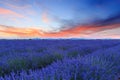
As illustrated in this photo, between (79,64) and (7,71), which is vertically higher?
(79,64)

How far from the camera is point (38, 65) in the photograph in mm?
5238

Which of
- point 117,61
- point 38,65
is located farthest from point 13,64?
point 117,61

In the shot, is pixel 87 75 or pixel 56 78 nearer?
pixel 56 78

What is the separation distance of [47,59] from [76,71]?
299cm

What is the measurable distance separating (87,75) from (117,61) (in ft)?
7.28

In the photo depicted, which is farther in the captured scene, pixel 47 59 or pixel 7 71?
pixel 47 59

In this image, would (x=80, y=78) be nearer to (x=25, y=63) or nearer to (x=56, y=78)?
(x=56, y=78)

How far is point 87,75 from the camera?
2715mm

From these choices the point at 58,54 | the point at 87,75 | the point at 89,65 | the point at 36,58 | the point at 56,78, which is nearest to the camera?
the point at 56,78

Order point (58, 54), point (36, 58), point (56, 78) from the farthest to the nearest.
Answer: point (58, 54) → point (36, 58) → point (56, 78)

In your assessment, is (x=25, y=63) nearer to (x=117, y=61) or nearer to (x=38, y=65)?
(x=38, y=65)

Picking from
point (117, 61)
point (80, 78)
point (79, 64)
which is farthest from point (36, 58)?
point (80, 78)

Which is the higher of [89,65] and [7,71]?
[89,65]

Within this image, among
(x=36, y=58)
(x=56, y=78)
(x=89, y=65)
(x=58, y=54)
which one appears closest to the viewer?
(x=56, y=78)
